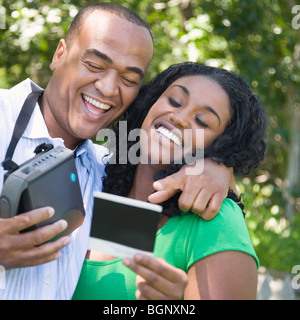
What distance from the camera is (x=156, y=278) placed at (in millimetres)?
1551

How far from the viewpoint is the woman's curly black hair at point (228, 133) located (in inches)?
85.4

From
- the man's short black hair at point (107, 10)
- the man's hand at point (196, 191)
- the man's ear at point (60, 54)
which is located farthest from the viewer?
the man's ear at point (60, 54)

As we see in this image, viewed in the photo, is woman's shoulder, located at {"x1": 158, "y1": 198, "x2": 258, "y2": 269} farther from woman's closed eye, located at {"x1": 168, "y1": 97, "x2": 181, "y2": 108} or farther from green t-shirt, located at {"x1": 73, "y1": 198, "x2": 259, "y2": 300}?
woman's closed eye, located at {"x1": 168, "y1": 97, "x2": 181, "y2": 108}

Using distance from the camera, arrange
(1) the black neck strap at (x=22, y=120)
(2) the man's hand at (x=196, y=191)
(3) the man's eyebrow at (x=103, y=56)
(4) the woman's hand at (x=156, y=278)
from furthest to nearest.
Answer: (3) the man's eyebrow at (x=103, y=56) → (1) the black neck strap at (x=22, y=120) → (2) the man's hand at (x=196, y=191) → (4) the woman's hand at (x=156, y=278)

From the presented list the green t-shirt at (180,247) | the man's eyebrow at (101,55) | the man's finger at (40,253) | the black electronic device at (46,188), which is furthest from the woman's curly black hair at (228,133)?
the man's finger at (40,253)

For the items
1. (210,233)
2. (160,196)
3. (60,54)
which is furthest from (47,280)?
(60,54)

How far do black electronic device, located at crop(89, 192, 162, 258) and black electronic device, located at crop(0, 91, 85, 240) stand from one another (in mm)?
180

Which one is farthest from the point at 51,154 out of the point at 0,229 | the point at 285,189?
the point at 285,189

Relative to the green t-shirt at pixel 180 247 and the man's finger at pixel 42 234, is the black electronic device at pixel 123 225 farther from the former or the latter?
the green t-shirt at pixel 180 247

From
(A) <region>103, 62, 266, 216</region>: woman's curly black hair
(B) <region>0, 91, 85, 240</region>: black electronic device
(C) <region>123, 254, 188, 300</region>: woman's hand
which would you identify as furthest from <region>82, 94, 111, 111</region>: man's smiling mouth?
(C) <region>123, 254, 188, 300</region>: woman's hand

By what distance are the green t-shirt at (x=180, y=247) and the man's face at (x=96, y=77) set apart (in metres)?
0.67

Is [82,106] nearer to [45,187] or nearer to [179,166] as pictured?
[179,166]

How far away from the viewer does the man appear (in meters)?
1.98

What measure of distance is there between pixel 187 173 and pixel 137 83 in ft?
2.10
